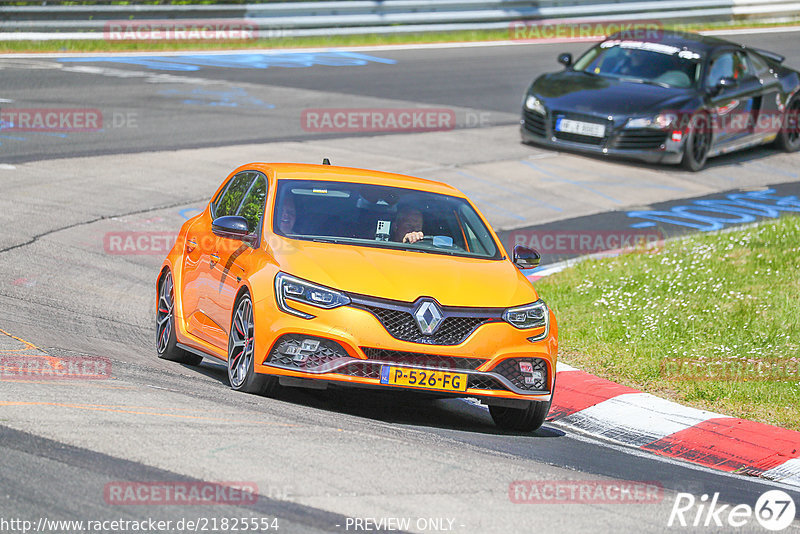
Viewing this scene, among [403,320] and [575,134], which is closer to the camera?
[403,320]

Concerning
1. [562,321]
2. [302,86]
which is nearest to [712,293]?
[562,321]

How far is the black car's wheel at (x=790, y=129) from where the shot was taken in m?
21.2

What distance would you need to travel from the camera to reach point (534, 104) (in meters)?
19.5

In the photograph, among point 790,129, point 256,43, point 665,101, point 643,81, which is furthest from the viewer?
point 256,43

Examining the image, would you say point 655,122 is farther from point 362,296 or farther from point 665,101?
point 362,296

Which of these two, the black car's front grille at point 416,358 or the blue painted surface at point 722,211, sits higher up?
the black car's front grille at point 416,358

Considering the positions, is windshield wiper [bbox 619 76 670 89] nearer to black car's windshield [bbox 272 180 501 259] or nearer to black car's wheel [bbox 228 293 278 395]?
black car's windshield [bbox 272 180 501 259]

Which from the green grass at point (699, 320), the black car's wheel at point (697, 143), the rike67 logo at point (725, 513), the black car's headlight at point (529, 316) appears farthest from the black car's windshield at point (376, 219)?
the black car's wheel at point (697, 143)

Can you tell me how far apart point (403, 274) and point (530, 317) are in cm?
84

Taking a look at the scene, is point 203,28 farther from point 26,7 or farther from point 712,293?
point 712,293

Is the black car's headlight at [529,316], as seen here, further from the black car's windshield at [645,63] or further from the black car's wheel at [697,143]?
the black car's windshield at [645,63]

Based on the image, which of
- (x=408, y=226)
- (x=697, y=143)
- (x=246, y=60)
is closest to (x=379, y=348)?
(x=408, y=226)

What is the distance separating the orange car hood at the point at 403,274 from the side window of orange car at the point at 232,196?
1272 mm

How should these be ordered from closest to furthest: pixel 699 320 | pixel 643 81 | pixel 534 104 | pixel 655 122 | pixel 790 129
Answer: pixel 699 320
pixel 655 122
pixel 534 104
pixel 643 81
pixel 790 129
